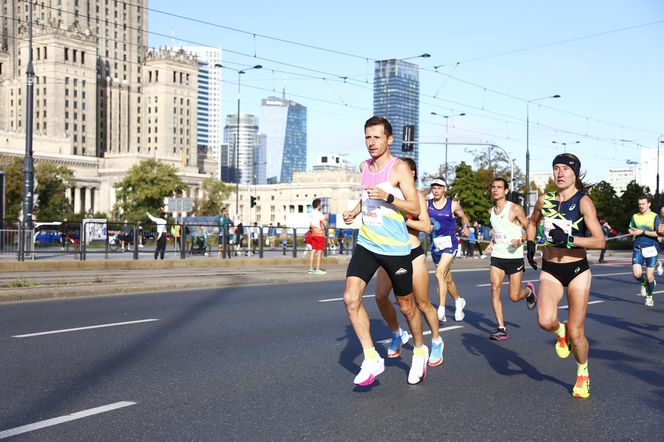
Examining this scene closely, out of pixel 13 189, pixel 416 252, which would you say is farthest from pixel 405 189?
pixel 13 189

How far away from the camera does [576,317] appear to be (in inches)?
247

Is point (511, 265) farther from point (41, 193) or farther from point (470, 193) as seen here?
point (41, 193)

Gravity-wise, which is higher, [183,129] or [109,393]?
[183,129]

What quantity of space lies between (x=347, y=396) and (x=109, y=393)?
1747 millimetres

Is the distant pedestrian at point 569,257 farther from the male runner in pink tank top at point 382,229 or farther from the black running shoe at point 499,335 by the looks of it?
the black running shoe at point 499,335

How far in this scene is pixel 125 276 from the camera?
1856cm

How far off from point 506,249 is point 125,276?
1101 centimetres

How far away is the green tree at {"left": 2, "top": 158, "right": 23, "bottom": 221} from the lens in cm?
7550

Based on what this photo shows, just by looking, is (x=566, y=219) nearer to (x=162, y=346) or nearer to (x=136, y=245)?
(x=162, y=346)

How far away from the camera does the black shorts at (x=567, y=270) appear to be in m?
6.40

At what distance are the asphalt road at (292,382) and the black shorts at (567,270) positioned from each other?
0.89 metres

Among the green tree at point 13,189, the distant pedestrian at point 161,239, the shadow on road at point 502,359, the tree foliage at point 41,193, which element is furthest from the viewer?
the tree foliage at point 41,193

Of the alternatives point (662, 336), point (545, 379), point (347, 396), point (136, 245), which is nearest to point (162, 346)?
Result: point (347, 396)

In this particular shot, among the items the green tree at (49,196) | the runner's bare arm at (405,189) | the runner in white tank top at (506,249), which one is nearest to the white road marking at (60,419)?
the runner's bare arm at (405,189)
